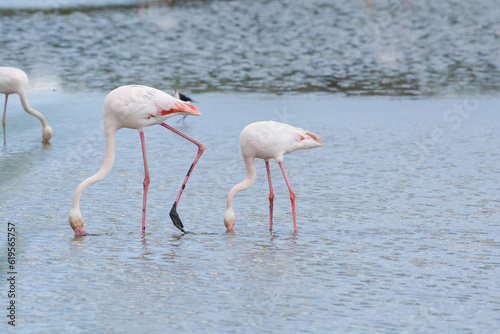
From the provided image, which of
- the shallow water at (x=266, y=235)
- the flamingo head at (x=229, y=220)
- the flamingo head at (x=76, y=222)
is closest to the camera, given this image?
the shallow water at (x=266, y=235)

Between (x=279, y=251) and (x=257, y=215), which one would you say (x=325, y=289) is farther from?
(x=257, y=215)

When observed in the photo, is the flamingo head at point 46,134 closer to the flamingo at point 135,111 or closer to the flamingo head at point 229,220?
the flamingo at point 135,111

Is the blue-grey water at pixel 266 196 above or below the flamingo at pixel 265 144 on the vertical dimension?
below

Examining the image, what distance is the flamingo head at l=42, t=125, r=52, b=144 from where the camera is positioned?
1269 cm

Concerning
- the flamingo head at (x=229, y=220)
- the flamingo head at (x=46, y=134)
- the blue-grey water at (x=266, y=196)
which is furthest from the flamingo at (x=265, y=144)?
the flamingo head at (x=46, y=134)

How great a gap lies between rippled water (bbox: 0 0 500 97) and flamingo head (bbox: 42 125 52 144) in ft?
15.1

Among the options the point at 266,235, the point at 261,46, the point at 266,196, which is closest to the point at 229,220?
the point at 266,235

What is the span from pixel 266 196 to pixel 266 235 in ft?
5.16

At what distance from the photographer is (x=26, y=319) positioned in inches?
235

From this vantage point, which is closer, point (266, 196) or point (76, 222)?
point (76, 222)

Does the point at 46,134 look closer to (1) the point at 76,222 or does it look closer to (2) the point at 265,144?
(1) the point at 76,222

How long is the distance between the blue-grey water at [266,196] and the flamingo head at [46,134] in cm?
21

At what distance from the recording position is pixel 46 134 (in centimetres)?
1271

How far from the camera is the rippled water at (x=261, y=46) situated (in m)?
17.9
